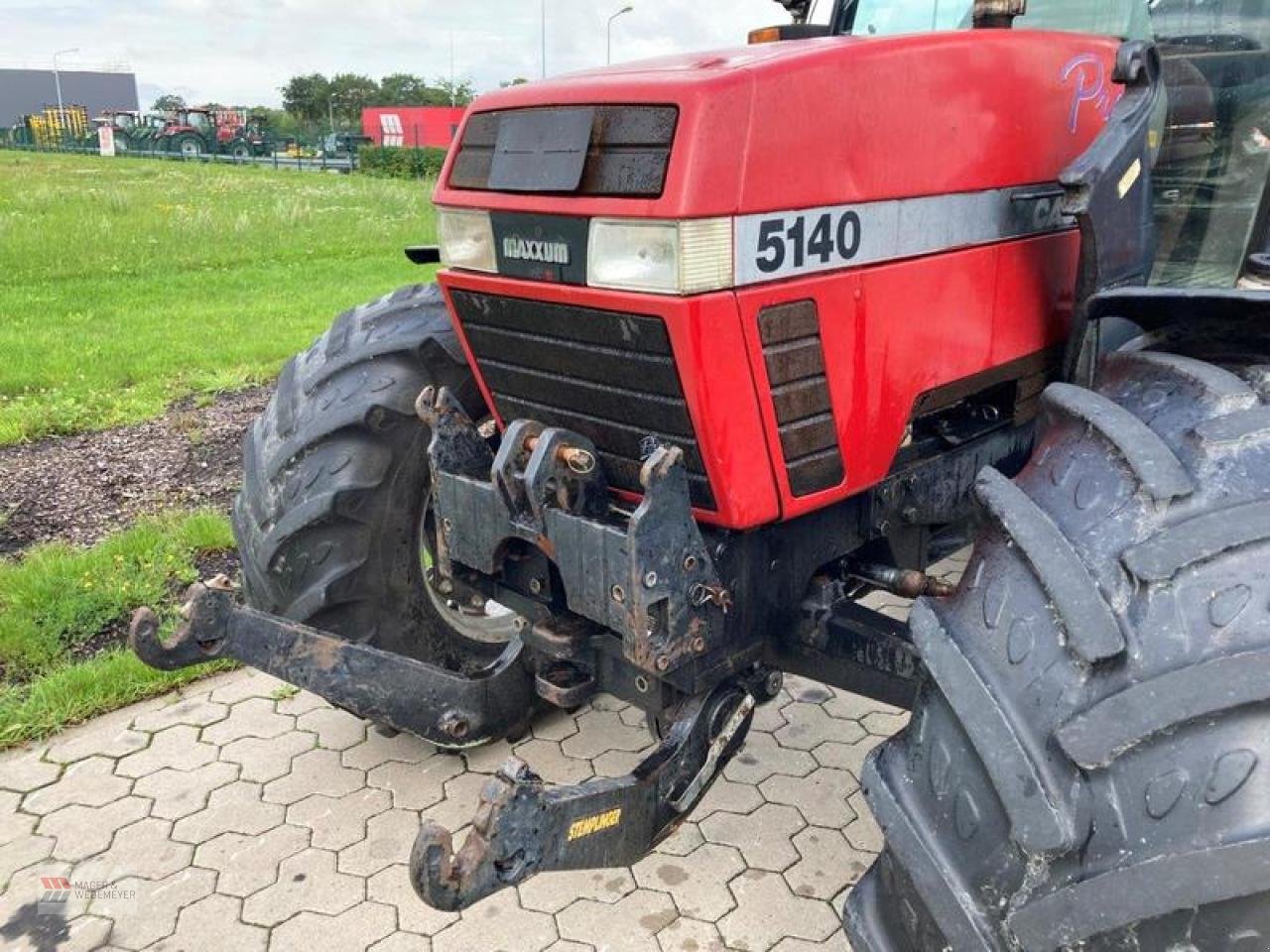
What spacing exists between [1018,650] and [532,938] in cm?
153

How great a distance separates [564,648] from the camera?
2250 millimetres

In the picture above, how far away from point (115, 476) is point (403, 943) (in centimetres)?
359

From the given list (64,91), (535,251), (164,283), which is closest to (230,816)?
(535,251)

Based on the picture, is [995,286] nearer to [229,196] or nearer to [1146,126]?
[1146,126]

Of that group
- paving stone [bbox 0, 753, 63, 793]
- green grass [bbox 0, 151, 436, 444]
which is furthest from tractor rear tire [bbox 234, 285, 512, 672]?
green grass [bbox 0, 151, 436, 444]

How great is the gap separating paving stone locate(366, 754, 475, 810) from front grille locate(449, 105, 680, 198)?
70.3 inches

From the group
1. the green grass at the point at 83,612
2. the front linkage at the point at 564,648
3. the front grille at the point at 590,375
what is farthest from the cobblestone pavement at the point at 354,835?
the front grille at the point at 590,375

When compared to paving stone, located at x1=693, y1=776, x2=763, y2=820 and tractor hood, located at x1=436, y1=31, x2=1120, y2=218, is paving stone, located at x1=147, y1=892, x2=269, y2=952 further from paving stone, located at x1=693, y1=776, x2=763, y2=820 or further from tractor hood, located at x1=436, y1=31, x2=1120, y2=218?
tractor hood, located at x1=436, y1=31, x2=1120, y2=218

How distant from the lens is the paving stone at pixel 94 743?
3303 millimetres

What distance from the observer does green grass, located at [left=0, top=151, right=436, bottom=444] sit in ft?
22.6

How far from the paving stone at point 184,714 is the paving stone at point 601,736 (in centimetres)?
114

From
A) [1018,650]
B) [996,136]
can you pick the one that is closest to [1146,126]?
[996,136]

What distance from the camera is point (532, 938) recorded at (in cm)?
254

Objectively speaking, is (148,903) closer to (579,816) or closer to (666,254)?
(579,816)
